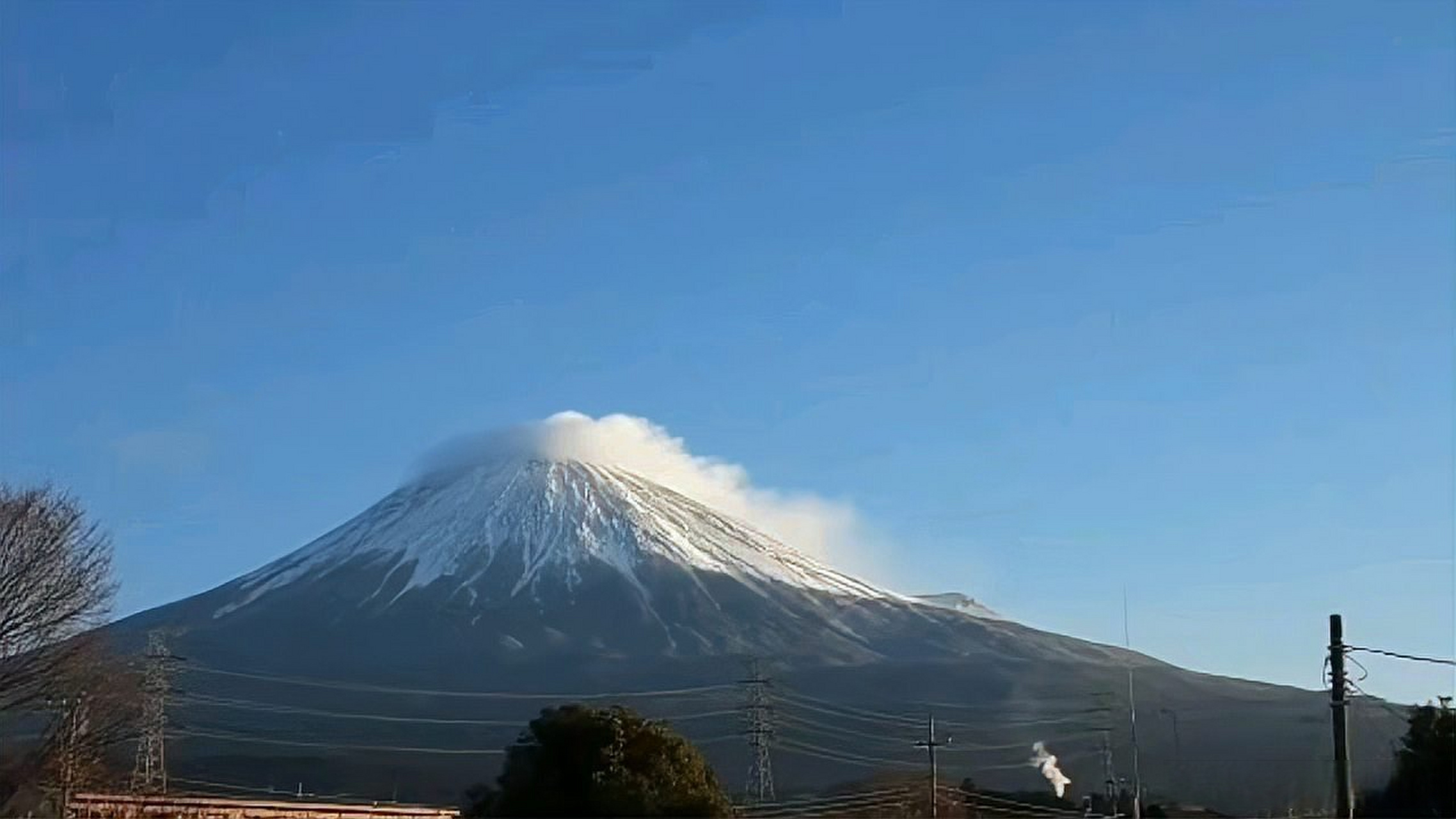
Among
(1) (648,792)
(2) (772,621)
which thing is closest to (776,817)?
(1) (648,792)

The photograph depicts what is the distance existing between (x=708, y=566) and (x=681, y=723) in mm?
65443

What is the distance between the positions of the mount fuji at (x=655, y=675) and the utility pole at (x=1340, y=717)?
109ft

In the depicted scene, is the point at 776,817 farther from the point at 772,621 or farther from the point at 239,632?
the point at 239,632

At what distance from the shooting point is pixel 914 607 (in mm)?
186750

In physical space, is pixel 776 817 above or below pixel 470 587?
below

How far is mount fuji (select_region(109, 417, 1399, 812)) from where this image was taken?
4203 inches

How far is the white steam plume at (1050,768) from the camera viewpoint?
94.9m

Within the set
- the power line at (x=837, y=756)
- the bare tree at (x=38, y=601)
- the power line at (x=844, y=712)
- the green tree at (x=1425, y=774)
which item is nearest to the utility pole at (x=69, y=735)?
the bare tree at (x=38, y=601)

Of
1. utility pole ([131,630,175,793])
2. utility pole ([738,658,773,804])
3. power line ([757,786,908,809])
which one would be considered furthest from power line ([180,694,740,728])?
utility pole ([131,630,175,793])

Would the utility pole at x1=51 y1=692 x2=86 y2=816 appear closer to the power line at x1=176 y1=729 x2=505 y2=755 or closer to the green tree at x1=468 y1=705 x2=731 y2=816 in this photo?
the green tree at x1=468 y1=705 x2=731 y2=816

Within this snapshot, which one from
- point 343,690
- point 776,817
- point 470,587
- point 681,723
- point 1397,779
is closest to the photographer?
point 1397,779

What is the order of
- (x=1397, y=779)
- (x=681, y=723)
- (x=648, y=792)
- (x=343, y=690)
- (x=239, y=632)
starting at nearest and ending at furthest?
(x=648, y=792), (x=1397, y=779), (x=681, y=723), (x=343, y=690), (x=239, y=632)

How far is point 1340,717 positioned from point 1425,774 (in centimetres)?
1848

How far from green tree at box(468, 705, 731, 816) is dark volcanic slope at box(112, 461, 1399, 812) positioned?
33.0 metres
